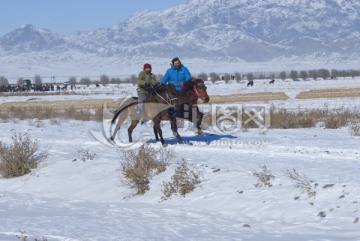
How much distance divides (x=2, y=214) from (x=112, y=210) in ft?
6.54

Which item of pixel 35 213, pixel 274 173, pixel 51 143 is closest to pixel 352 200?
pixel 274 173

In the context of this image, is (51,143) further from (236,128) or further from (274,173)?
(274,173)

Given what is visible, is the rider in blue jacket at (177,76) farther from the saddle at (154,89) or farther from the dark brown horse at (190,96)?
the saddle at (154,89)

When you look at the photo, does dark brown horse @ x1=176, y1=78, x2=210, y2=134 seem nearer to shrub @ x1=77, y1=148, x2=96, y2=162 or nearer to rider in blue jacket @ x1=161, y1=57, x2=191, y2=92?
rider in blue jacket @ x1=161, y1=57, x2=191, y2=92

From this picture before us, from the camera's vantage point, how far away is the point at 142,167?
46.0 ft

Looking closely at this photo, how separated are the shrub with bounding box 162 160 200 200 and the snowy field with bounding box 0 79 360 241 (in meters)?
0.13

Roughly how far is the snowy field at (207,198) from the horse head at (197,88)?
1.33 meters

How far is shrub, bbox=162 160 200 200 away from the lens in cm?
1307

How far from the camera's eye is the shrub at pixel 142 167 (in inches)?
547

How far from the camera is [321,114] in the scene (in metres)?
28.1

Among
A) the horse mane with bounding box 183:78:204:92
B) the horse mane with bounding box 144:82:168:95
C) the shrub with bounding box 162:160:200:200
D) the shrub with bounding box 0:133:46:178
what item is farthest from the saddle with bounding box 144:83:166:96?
the shrub with bounding box 162:160:200:200

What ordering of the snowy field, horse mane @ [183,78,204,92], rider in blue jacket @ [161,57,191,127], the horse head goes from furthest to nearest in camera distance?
1. rider in blue jacket @ [161,57,191,127]
2. horse mane @ [183,78,204,92]
3. the horse head
4. the snowy field

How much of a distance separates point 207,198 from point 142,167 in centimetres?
189

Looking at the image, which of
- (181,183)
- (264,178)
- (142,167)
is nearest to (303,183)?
(264,178)
